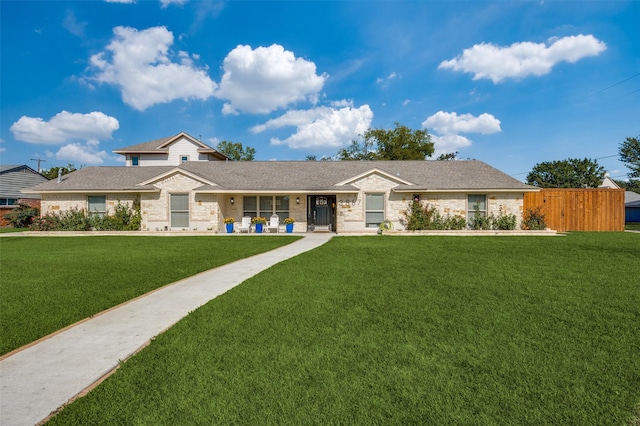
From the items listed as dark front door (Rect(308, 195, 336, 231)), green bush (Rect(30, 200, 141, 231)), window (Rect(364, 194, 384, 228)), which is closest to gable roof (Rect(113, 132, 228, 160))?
green bush (Rect(30, 200, 141, 231))

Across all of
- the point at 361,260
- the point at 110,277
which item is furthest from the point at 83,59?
the point at 361,260

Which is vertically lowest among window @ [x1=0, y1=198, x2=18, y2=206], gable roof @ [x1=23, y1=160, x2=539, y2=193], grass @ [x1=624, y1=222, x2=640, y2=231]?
grass @ [x1=624, y1=222, x2=640, y2=231]

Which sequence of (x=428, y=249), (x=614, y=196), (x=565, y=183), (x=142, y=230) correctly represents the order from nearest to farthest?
(x=428, y=249) < (x=142, y=230) < (x=614, y=196) < (x=565, y=183)

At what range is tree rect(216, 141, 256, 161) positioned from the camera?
54.9 m

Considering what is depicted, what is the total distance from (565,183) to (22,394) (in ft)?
189

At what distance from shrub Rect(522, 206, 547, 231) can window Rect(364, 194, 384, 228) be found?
824cm

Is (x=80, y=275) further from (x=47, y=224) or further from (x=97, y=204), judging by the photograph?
(x=47, y=224)

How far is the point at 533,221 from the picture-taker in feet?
60.2

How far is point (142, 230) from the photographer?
18.1 meters

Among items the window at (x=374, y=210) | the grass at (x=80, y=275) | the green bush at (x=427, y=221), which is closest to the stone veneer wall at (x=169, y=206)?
the grass at (x=80, y=275)

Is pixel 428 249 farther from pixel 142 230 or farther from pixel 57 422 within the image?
pixel 142 230

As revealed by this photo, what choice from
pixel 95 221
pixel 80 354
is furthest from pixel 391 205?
pixel 95 221

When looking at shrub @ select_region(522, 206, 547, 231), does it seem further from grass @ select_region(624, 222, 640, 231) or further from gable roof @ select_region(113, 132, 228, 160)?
gable roof @ select_region(113, 132, 228, 160)

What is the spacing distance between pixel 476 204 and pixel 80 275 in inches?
725
